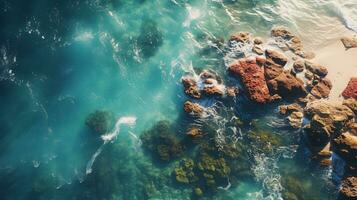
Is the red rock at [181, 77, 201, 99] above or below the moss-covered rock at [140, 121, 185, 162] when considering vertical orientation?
above

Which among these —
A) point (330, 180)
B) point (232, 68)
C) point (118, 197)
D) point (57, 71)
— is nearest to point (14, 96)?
point (57, 71)

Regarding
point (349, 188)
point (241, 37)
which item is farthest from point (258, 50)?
point (349, 188)

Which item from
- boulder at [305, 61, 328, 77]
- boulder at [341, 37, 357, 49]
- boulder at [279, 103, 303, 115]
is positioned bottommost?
boulder at [279, 103, 303, 115]

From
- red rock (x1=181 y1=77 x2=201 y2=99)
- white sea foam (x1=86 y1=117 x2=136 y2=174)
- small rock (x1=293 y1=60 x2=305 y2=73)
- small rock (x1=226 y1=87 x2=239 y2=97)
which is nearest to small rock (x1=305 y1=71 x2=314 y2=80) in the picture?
small rock (x1=293 y1=60 x2=305 y2=73)

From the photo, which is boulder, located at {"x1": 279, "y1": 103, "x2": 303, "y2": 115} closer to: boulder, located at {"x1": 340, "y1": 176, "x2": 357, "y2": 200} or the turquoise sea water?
the turquoise sea water

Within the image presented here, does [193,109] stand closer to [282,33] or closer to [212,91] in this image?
[212,91]

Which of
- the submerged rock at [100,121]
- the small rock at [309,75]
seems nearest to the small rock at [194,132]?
the submerged rock at [100,121]
